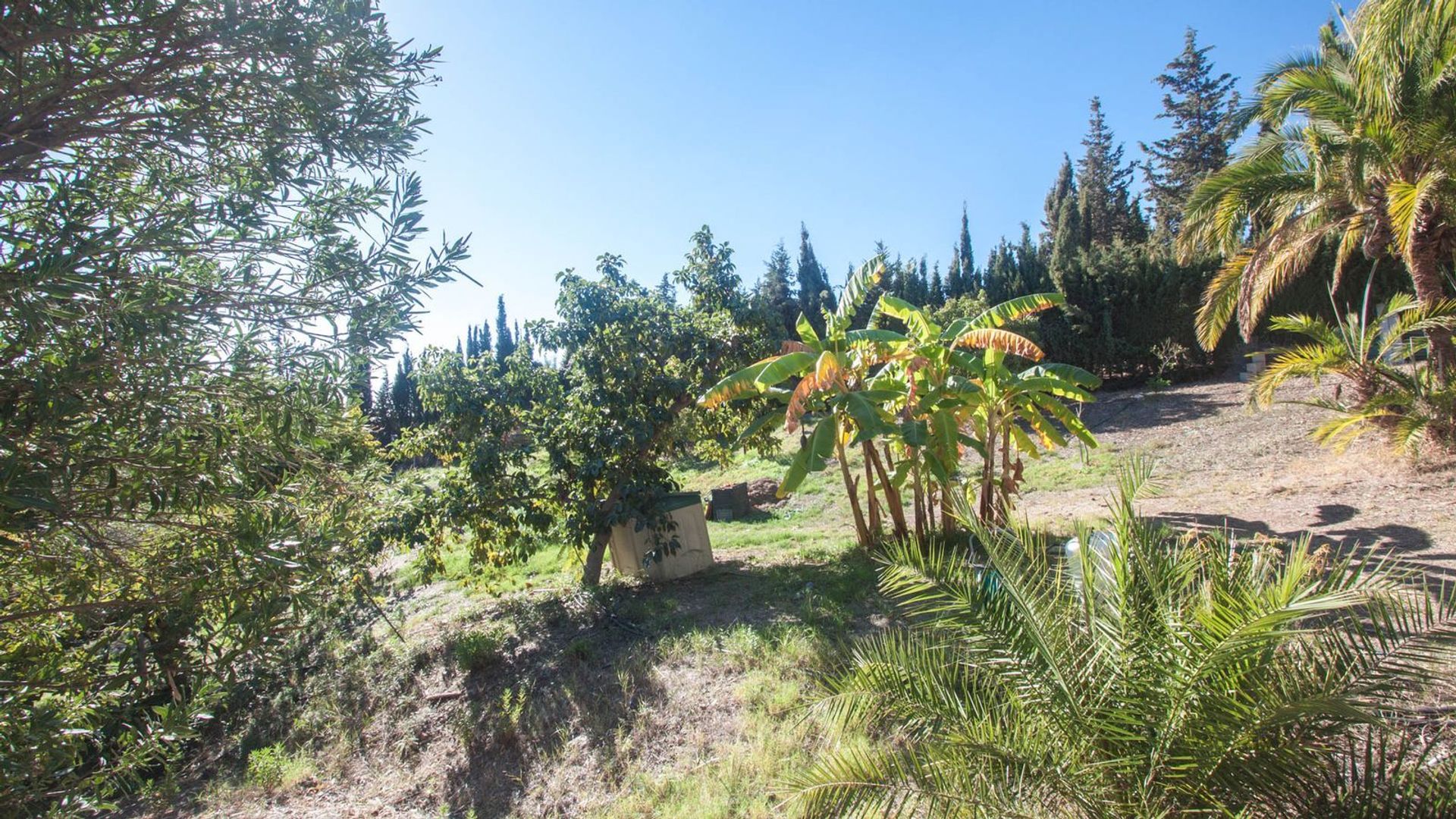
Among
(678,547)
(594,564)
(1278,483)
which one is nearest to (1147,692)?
(678,547)

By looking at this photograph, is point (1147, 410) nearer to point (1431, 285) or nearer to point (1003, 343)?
point (1431, 285)

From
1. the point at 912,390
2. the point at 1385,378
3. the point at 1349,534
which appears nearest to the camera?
the point at 1349,534

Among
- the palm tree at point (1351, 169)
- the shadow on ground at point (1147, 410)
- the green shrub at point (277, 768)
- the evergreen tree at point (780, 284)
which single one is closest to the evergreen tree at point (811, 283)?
the evergreen tree at point (780, 284)

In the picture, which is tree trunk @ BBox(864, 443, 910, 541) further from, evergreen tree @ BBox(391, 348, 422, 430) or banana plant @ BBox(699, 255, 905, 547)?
evergreen tree @ BBox(391, 348, 422, 430)

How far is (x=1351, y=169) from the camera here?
322 inches

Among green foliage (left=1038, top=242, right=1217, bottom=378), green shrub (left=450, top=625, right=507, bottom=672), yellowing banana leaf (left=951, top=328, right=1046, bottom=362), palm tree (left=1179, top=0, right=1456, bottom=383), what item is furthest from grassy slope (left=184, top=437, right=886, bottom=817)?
green foliage (left=1038, top=242, right=1217, bottom=378)

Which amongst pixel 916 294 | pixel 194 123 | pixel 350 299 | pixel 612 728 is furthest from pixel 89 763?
pixel 916 294

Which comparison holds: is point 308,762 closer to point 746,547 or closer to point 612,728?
point 612,728

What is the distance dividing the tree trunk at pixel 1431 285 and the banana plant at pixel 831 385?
700 centimetres

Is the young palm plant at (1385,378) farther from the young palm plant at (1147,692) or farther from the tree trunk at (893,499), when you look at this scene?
the young palm plant at (1147,692)

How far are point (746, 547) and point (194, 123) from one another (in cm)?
934

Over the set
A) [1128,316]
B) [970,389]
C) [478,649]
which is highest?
[1128,316]

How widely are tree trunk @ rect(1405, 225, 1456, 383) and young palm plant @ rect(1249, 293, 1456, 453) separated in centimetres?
13

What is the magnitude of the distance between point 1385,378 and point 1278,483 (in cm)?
184
